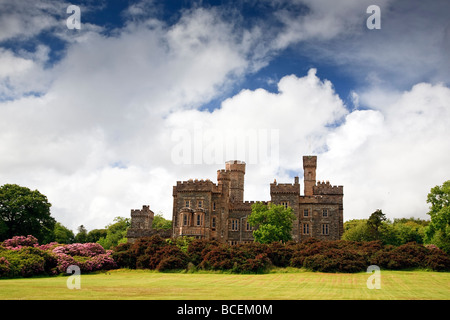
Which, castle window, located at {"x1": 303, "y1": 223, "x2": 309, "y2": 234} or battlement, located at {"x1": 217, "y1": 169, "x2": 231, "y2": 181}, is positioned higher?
battlement, located at {"x1": 217, "y1": 169, "x2": 231, "y2": 181}

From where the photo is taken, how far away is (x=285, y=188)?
60562mm

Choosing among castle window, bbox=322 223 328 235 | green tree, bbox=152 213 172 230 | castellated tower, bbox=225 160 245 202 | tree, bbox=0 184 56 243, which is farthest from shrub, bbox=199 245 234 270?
green tree, bbox=152 213 172 230

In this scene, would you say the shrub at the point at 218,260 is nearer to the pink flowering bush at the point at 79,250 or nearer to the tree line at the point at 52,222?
the pink flowering bush at the point at 79,250

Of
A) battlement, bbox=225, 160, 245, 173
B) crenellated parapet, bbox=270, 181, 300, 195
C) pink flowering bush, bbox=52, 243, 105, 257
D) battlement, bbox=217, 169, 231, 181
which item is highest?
battlement, bbox=225, 160, 245, 173

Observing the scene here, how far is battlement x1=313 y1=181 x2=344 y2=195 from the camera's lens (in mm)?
61969

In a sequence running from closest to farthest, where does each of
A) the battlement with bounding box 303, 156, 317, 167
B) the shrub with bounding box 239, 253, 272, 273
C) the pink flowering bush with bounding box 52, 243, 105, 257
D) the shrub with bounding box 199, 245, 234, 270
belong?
the shrub with bounding box 239, 253, 272, 273
the shrub with bounding box 199, 245, 234, 270
the pink flowering bush with bounding box 52, 243, 105, 257
the battlement with bounding box 303, 156, 317, 167

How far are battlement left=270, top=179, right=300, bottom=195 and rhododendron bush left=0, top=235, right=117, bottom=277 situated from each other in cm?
2839

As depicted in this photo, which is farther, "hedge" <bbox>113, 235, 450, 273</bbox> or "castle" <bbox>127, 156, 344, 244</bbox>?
"castle" <bbox>127, 156, 344, 244</bbox>

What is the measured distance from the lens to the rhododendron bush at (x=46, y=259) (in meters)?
28.7

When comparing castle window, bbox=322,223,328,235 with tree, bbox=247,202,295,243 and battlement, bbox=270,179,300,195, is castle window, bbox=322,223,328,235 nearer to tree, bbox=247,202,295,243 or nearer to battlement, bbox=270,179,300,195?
battlement, bbox=270,179,300,195
